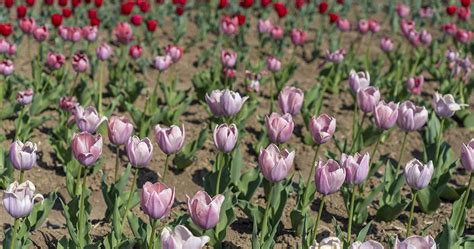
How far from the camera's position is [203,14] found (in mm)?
9711

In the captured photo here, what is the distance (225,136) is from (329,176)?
2.04 feet

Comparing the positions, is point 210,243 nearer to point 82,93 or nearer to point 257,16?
point 82,93

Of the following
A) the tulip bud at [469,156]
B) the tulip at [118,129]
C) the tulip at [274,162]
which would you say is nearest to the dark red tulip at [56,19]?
the tulip at [118,129]

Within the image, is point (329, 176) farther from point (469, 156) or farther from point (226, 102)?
point (226, 102)

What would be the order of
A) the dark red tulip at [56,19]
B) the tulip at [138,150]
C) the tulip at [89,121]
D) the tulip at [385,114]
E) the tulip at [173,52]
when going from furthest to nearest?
the dark red tulip at [56,19]
the tulip at [173,52]
the tulip at [385,114]
the tulip at [89,121]
the tulip at [138,150]

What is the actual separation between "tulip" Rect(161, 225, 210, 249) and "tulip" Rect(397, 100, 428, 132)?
1924 mm

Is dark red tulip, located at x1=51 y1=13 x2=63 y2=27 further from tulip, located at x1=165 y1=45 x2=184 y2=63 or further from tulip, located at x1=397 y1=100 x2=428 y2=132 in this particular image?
tulip, located at x1=397 y1=100 x2=428 y2=132

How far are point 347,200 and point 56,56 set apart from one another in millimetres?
2512

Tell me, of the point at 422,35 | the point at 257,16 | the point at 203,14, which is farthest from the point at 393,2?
the point at 422,35

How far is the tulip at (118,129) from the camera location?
12.6 ft

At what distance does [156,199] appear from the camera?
3.09m

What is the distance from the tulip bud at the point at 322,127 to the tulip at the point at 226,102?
53cm

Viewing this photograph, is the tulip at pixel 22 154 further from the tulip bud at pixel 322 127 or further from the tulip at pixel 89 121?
the tulip bud at pixel 322 127

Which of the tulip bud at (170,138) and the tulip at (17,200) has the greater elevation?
the tulip at (17,200)
